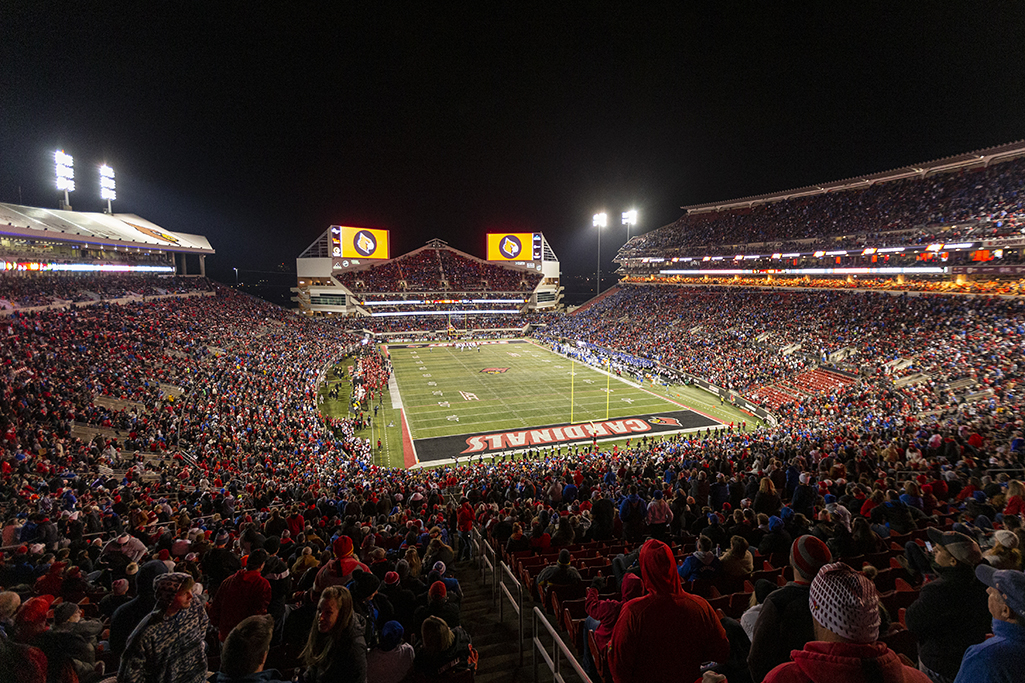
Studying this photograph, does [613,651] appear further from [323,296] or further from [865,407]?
[323,296]

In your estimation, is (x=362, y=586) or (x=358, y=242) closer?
(x=362, y=586)

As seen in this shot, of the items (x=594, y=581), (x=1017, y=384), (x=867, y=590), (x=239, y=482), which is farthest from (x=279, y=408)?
(x=1017, y=384)

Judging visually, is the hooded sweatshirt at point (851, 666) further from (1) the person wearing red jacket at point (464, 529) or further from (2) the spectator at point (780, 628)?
(1) the person wearing red jacket at point (464, 529)

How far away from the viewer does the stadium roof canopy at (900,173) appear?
38.1 metres

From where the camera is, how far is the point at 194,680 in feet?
9.73

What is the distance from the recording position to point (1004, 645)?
189 cm

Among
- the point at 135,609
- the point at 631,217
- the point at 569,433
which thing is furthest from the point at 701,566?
the point at 631,217

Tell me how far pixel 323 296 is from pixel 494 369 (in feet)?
138

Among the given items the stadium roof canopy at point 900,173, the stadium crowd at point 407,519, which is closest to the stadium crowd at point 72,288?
the stadium crowd at point 407,519

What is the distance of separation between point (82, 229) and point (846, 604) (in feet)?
189

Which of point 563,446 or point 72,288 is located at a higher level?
point 72,288

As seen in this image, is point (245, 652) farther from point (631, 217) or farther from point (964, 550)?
point (631, 217)

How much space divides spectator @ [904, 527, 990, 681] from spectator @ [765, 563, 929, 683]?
164cm

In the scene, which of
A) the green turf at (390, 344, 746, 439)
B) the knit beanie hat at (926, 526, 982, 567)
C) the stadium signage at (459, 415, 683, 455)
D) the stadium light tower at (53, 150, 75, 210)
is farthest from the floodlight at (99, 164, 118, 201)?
the knit beanie hat at (926, 526, 982, 567)
